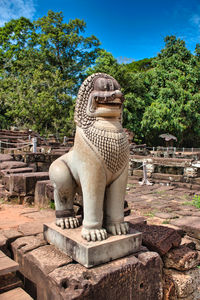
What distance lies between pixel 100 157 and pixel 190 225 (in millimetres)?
2059

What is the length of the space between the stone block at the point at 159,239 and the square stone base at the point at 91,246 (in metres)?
0.33

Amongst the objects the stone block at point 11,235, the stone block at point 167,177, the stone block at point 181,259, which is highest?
the stone block at point 167,177

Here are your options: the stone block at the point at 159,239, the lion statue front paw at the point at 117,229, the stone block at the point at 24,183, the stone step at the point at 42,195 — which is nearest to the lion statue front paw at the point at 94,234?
the lion statue front paw at the point at 117,229

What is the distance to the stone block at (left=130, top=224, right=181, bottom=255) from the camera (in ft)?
A: 7.93

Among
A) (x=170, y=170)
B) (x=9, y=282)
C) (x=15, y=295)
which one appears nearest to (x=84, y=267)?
(x=15, y=295)

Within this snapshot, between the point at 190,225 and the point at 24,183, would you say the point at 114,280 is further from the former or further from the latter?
the point at 24,183

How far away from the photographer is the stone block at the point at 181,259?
2.49 m

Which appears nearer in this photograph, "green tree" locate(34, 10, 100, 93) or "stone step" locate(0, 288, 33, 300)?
"stone step" locate(0, 288, 33, 300)

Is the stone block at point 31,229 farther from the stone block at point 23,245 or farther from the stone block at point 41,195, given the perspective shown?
the stone block at point 41,195

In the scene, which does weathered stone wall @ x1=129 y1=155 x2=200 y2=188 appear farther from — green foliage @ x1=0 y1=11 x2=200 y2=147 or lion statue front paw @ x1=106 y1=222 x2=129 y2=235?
green foliage @ x1=0 y1=11 x2=200 y2=147

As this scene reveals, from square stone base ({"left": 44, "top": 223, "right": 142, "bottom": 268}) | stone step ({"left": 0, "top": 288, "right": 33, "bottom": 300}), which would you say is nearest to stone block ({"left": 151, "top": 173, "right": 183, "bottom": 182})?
square stone base ({"left": 44, "top": 223, "right": 142, "bottom": 268})

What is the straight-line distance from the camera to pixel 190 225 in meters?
3.29

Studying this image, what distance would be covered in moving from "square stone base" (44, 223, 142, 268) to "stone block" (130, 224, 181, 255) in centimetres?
33

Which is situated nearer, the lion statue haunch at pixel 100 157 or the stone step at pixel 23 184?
the lion statue haunch at pixel 100 157
